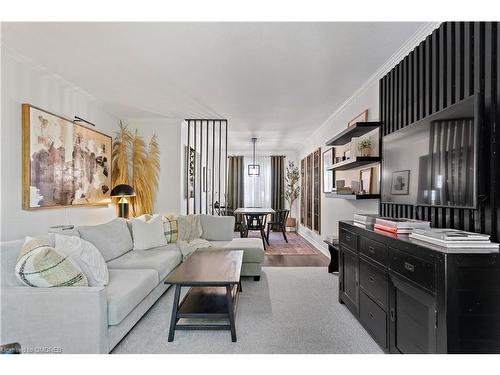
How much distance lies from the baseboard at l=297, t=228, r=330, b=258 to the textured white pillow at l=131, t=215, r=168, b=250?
10.1 ft

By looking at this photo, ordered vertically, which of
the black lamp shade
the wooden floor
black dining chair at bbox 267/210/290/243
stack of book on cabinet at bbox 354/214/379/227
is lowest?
the wooden floor

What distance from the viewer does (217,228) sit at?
14.3 ft

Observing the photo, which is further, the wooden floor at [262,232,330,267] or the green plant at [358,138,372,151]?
the wooden floor at [262,232,330,267]

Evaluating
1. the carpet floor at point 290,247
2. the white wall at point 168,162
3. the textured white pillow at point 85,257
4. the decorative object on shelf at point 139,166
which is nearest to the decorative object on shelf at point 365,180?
the carpet floor at point 290,247

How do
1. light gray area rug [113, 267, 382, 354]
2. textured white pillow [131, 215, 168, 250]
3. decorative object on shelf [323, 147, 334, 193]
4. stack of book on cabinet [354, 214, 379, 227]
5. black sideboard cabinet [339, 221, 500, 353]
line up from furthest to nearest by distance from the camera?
decorative object on shelf [323, 147, 334, 193] < textured white pillow [131, 215, 168, 250] < stack of book on cabinet [354, 214, 379, 227] < light gray area rug [113, 267, 382, 354] < black sideboard cabinet [339, 221, 500, 353]

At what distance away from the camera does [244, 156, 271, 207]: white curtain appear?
29.9ft

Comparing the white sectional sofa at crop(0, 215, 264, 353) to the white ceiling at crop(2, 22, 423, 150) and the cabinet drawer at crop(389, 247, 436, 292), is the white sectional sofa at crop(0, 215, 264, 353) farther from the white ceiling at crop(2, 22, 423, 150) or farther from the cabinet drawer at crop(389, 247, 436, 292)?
the cabinet drawer at crop(389, 247, 436, 292)

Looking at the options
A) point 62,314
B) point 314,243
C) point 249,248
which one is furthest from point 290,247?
point 62,314

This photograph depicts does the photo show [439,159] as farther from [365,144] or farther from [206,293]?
[206,293]

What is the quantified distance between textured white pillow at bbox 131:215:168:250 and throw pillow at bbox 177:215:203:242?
0.34 meters

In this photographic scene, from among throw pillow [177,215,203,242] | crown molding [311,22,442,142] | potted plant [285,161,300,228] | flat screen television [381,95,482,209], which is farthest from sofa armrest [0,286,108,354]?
potted plant [285,161,300,228]

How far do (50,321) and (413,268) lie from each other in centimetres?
235

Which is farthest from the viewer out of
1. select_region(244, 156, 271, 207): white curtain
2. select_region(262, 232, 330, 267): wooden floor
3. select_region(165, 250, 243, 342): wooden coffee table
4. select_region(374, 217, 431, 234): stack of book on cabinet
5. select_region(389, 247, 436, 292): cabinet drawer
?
select_region(244, 156, 271, 207): white curtain

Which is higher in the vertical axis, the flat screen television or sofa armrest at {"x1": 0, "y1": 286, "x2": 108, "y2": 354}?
the flat screen television
